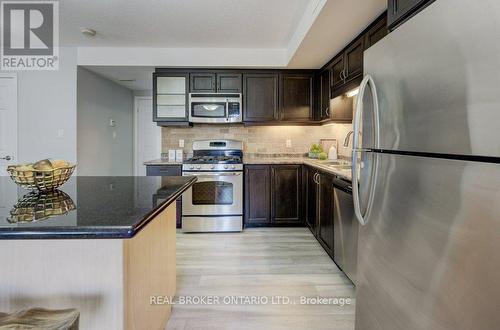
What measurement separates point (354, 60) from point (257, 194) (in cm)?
200

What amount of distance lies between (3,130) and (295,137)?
408 centimetres

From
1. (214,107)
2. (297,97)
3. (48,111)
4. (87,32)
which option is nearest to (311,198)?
(297,97)

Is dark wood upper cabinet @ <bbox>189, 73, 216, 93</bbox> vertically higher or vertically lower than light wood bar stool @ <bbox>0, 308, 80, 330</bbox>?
higher

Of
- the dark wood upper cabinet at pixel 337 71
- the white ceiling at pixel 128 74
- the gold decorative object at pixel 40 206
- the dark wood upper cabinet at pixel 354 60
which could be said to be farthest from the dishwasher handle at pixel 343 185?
the white ceiling at pixel 128 74

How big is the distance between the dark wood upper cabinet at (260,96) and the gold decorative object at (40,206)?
294cm

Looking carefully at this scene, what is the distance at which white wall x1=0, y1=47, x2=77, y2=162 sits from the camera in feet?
12.7

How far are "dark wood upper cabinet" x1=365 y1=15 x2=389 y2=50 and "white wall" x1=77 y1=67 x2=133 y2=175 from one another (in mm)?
3688

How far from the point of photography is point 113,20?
9.92ft

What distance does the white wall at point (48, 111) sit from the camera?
3.88 m

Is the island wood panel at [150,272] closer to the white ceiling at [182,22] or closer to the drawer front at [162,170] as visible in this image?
the drawer front at [162,170]

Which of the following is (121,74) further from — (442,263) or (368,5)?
(442,263)

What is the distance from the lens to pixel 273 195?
387cm

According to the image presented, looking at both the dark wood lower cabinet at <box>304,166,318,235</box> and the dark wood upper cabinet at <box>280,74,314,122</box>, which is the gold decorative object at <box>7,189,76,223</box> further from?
the dark wood upper cabinet at <box>280,74,314,122</box>

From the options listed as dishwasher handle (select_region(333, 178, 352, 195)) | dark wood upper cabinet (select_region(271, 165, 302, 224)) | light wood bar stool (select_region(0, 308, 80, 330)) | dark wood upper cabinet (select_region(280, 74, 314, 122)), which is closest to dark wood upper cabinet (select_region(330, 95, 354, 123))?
dark wood upper cabinet (select_region(280, 74, 314, 122))
